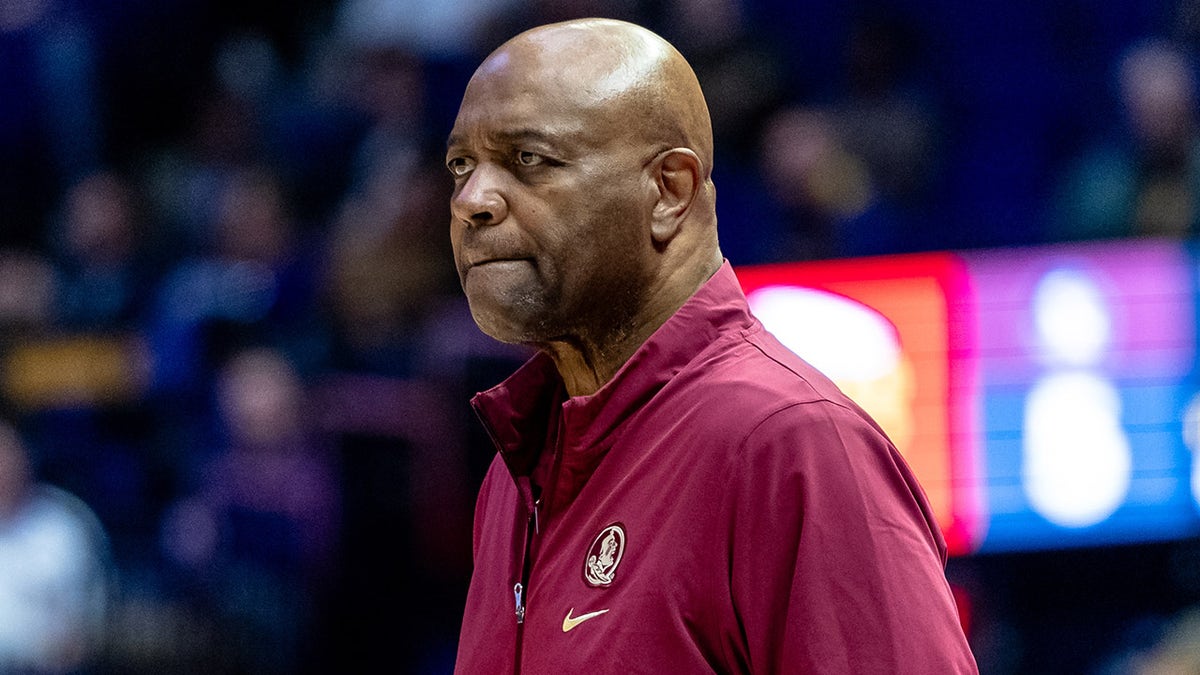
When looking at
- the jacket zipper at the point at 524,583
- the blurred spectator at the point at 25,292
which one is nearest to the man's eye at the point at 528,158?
the jacket zipper at the point at 524,583

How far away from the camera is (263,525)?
566cm

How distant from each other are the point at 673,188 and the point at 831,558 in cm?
58

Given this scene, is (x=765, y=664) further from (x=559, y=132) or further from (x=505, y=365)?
(x=505, y=365)

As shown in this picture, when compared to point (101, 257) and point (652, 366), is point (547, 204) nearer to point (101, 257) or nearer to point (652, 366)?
point (652, 366)

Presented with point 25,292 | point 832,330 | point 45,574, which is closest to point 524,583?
point 832,330

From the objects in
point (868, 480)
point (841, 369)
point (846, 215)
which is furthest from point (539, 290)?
point (846, 215)

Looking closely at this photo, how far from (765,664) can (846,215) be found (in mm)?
4016

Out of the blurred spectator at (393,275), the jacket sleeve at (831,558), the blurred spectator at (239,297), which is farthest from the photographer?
the blurred spectator at (239,297)

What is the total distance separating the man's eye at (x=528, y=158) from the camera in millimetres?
1898

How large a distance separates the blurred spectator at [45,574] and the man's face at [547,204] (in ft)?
13.8

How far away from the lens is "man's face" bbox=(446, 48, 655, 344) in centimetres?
189

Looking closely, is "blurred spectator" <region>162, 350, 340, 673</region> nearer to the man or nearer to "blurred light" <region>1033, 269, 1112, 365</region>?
"blurred light" <region>1033, 269, 1112, 365</region>

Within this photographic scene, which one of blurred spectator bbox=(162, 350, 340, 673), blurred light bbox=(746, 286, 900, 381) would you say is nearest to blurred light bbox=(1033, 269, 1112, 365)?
blurred light bbox=(746, 286, 900, 381)

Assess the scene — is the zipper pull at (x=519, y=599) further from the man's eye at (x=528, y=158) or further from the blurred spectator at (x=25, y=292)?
the blurred spectator at (x=25, y=292)
